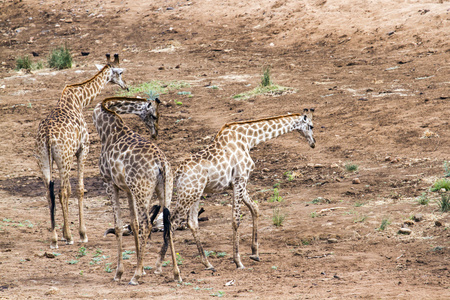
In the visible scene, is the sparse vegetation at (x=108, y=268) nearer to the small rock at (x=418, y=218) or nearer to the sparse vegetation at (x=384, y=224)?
the sparse vegetation at (x=384, y=224)

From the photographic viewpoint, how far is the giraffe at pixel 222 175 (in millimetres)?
7555

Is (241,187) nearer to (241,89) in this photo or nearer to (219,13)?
(241,89)

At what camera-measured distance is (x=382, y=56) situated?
1839cm

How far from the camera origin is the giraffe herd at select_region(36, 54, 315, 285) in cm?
699

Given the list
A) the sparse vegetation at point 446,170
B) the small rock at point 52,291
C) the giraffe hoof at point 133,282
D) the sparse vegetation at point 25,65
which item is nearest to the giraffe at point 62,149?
the giraffe hoof at point 133,282

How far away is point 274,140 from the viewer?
13.7m

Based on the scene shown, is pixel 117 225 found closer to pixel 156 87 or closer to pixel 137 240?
pixel 137 240

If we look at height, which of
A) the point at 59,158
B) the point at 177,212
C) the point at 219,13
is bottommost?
the point at 177,212

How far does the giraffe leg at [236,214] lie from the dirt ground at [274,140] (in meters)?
0.20

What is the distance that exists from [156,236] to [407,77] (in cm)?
989

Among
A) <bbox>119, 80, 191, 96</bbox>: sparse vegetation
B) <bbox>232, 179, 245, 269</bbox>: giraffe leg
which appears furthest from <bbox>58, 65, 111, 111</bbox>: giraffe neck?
<bbox>119, 80, 191, 96</bbox>: sparse vegetation

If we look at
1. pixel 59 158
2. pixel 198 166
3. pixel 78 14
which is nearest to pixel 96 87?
pixel 59 158

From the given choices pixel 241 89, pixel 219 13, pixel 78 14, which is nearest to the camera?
pixel 241 89

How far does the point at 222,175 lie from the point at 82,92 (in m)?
3.86
